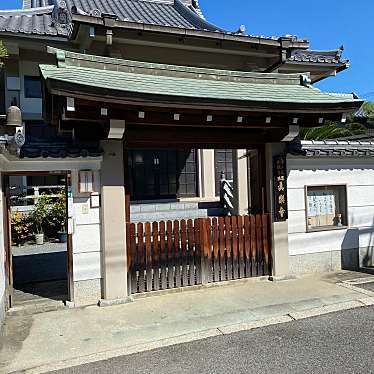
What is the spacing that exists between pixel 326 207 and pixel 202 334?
199 inches

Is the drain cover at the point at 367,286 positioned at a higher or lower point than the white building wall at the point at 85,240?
lower

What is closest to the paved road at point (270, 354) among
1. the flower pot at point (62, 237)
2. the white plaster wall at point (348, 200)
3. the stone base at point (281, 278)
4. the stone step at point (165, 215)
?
the stone base at point (281, 278)

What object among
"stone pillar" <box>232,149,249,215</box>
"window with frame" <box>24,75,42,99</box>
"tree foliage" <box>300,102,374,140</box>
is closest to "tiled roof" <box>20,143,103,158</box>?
"window with frame" <box>24,75,42,99</box>

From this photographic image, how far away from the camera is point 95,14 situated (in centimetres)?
954

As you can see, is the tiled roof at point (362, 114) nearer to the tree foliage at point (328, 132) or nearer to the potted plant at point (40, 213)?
the tree foliage at point (328, 132)

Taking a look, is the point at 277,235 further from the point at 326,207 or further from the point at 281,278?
the point at 326,207

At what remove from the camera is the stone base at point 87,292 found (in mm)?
6859

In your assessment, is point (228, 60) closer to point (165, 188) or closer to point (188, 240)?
point (188, 240)

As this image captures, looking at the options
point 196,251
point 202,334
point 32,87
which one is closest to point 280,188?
point 196,251

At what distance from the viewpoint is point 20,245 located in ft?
46.2

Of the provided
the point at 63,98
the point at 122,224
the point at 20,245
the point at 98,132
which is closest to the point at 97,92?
the point at 63,98

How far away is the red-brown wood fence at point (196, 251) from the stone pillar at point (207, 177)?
793cm

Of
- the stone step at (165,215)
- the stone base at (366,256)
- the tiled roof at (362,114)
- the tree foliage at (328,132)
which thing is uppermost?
the tiled roof at (362,114)

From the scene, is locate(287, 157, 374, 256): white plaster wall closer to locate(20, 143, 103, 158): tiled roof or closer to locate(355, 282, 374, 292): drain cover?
locate(355, 282, 374, 292): drain cover
